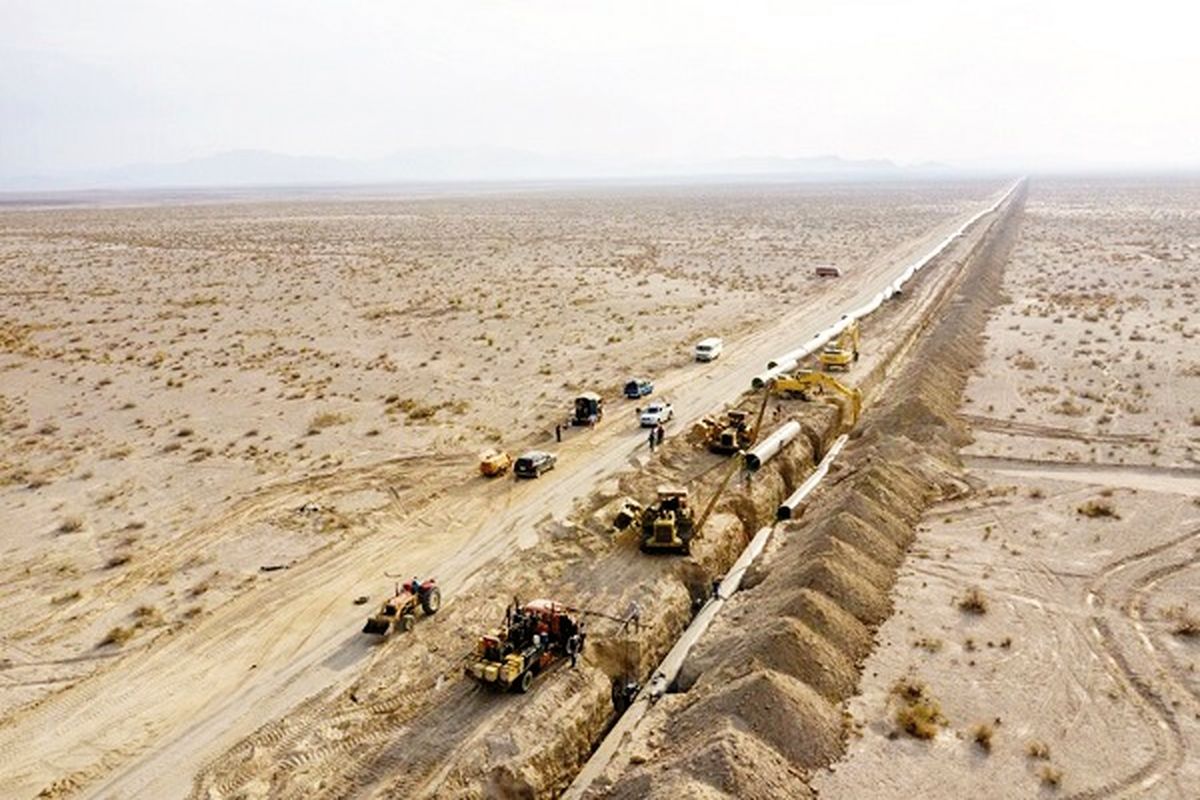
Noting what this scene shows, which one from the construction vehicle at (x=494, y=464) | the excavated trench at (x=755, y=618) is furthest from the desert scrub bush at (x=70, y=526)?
the excavated trench at (x=755, y=618)

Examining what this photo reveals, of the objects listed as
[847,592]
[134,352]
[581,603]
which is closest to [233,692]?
[581,603]

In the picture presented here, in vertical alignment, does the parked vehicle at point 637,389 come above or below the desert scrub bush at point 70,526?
above

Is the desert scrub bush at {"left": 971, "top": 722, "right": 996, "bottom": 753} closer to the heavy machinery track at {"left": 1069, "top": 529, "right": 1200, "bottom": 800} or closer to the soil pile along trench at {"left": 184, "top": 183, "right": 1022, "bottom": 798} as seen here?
the heavy machinery track at {"left": 1069, "top": 529, "right": 1200, "bottom": 800}

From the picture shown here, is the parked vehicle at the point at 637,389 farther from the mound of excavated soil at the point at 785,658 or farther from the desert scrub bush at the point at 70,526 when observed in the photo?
the desert scrub bush at the point at 70,526

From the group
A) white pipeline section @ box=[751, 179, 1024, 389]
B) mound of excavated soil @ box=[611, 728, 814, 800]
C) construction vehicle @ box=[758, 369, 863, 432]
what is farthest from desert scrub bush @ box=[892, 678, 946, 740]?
white pipeline section @ box=[751, 179, 1024, 389]

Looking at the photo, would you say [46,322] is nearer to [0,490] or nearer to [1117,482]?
[0,490]

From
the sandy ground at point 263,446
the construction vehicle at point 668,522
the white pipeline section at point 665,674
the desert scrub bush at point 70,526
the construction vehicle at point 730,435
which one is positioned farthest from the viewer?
the construction vehicle at point 730,435

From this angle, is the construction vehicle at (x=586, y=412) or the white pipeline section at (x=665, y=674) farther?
the construction vehicle at (x=586, y=412)
